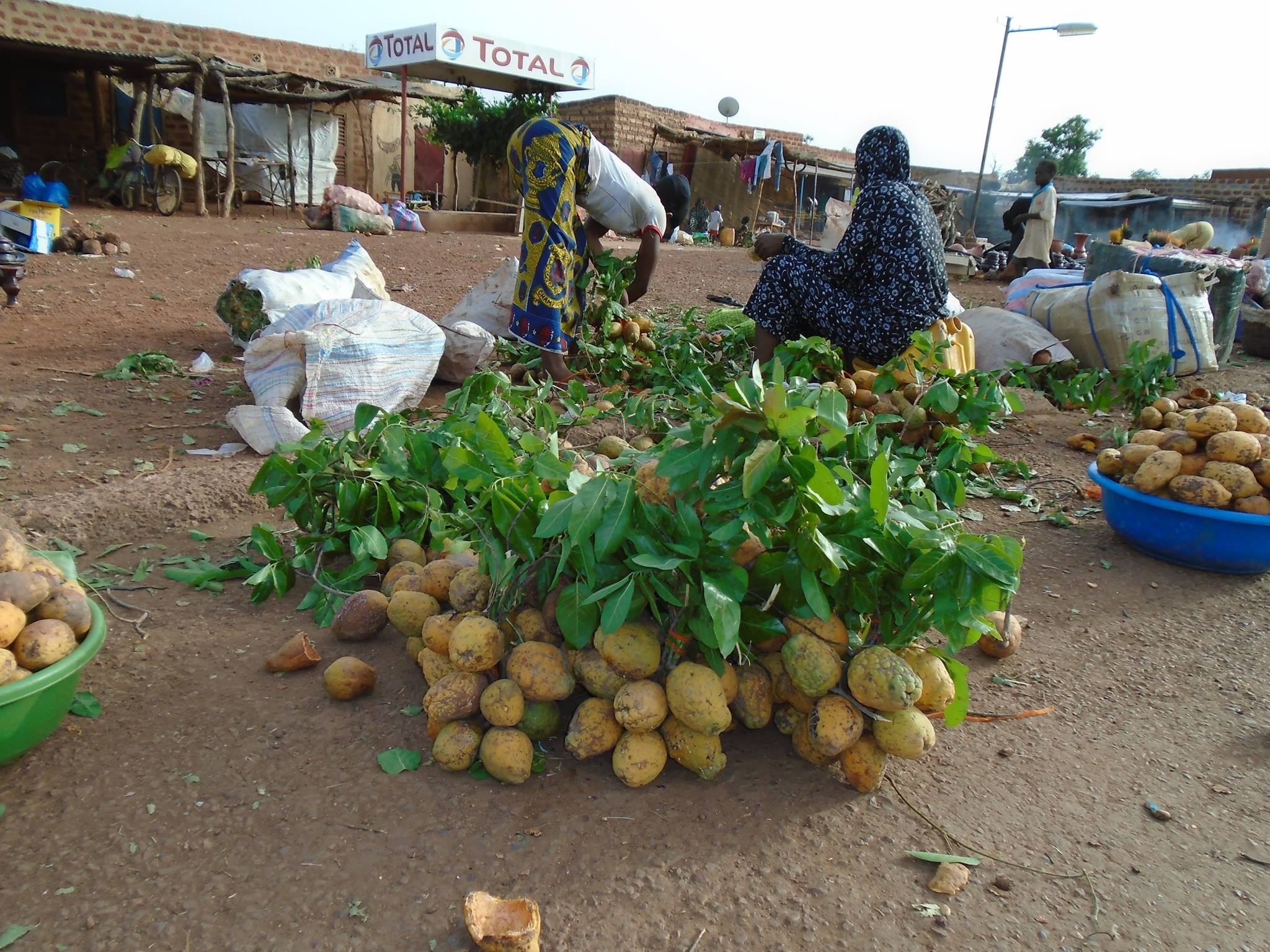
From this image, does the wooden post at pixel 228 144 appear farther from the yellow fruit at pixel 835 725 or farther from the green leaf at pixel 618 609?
the yellow fruit at pixel 835 725

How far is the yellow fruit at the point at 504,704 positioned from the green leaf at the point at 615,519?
1.20 ft

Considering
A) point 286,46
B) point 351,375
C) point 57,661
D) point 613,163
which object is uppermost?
point 286,46

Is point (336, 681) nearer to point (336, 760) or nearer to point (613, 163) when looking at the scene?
point (336, 760)

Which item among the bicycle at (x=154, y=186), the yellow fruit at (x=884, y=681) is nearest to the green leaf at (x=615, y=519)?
the yellow fruit at (x=884, y=681)

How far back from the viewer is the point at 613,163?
181 inches

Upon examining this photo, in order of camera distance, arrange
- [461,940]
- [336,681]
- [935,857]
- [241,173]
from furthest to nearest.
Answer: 1. [241,173]
2. [336,681]
3. [935,857]
4. [461,940]

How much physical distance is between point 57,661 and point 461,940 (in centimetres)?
100

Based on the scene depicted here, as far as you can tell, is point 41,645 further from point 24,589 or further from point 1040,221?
point 1040,221

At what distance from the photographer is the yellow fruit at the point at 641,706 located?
66.6 inches

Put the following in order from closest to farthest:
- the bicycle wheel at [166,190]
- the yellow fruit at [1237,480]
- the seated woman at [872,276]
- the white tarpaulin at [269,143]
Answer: the yellow fruit at [1237,480]
the seated woman at [872,276]
the bicycle wheel at [166,190]
the white tarpaulin at [269,143]

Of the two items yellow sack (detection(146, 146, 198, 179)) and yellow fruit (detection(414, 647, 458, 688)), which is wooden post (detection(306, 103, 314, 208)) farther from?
yellow fruit (detection(414, 647, 458, 688))

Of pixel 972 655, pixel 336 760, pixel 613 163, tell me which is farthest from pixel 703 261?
pixel 336 760

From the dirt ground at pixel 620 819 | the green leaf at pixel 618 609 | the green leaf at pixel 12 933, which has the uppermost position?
the green leaf at pixel 618 609

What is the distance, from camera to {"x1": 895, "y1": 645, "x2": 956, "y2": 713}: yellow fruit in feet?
5.70
